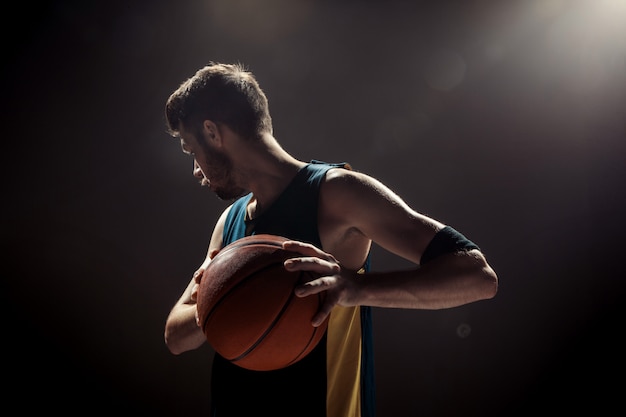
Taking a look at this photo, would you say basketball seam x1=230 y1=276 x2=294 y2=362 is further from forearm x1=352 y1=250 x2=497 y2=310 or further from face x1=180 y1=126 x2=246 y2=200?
face x1=180 y1=126 x2=246 y2=200

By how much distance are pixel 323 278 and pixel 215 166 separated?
0.55 meters

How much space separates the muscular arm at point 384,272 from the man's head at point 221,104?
10.8 inches

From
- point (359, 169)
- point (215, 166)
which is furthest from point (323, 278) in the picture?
point (359, 169)

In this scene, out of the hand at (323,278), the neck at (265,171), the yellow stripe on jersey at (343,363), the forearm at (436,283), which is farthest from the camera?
the neck at (265,171)

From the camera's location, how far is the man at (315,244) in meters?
0.72

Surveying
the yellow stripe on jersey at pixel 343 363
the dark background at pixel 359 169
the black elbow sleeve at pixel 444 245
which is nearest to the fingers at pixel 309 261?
the black elbow sleeve at pixel 444 245

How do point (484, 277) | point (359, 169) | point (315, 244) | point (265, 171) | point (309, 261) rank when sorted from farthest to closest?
point (359, 169)
point (265, 171)
point (315, 244)
point (484, 277)
point (309, 261)

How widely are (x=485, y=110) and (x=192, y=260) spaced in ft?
5.92

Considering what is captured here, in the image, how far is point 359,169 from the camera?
2412 millimetres

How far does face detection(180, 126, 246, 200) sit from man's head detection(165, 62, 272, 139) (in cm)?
3

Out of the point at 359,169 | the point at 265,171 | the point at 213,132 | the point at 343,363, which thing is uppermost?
the point at 359,169

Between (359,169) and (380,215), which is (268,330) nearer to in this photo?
(380,215)

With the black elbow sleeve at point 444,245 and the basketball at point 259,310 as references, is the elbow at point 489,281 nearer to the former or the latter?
the black elbow sleeve at point 444,245

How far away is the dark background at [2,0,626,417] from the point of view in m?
2.29
